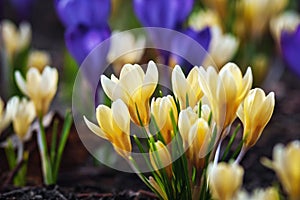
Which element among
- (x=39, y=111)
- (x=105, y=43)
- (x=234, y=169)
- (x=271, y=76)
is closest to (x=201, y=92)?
(x=234, y=169)

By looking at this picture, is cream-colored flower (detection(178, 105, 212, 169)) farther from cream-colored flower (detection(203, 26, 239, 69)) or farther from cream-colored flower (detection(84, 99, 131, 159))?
cream-colored flower (detection(203, 26, 239, 69))

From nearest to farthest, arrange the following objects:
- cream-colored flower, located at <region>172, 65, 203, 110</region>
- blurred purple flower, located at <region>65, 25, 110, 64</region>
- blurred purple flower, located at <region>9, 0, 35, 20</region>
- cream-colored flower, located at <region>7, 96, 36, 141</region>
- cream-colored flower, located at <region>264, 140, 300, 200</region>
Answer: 1. cream-colored flower, located at <region>264, 140, 300, 200</region>
2. cream-colored flower, located at <region>172, 65, 203, 110</region>
3. cream-colored flower, located at <region>7, 96, 36, 141</region>
4. blurred purple flower, located at <region>65, 25, 110, 64</region>
5. blurred purple flower, located at <region>9, 0, 35, 20</region>

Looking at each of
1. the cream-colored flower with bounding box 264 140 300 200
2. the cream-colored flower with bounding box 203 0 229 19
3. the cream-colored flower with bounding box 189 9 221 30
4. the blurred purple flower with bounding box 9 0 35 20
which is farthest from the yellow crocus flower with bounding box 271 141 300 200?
the blurred purple flower with bounding box 9 0 35 20

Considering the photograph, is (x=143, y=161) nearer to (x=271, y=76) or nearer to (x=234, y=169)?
(x=234, y=169)

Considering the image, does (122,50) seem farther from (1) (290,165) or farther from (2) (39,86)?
(1) (290,165)

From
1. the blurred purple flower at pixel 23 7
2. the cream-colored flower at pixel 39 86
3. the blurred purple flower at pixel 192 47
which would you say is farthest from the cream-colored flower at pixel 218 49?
the blurred purple flower at pixel 23 7
